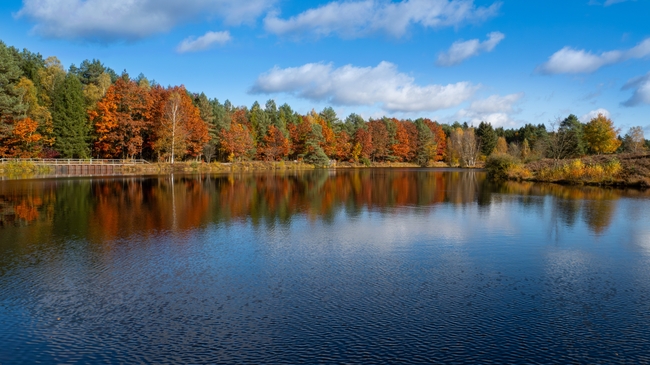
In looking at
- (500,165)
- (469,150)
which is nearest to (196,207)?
(500,165)

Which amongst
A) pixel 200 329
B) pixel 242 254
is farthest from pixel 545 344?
pixel 242 254

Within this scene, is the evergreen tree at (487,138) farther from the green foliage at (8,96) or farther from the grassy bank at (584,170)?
the green foliage at (8,96)

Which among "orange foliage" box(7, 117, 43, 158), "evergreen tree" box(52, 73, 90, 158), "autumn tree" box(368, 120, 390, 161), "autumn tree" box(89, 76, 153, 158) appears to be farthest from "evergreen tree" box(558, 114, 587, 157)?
"orange foliage" box(7, 117, 43, 158)

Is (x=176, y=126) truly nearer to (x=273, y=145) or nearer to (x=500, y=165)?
(x=273, y=145)

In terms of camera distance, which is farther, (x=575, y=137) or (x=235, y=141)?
(x=235, y=141)

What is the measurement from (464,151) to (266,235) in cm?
9345

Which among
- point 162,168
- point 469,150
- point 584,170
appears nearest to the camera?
point 584,170

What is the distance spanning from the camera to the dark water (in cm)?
666

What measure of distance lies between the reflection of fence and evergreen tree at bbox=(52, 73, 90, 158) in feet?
12.8

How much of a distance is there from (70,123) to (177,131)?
1371 centimetres

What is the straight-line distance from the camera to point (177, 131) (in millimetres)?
61906

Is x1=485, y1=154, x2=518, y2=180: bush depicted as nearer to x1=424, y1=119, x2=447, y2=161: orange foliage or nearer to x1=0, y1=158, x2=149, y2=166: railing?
x1=0, y1=158, x2=149, y2=166: railing

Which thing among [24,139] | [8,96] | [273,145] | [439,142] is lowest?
[24,139]

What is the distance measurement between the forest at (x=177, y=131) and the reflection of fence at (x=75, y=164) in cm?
267
